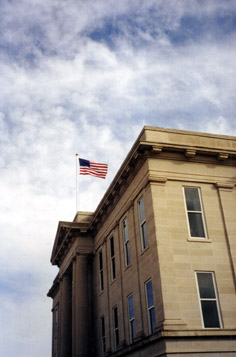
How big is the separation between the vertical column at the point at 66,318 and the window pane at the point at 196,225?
60.2 feet

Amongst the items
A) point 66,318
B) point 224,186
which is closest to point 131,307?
point 224,186

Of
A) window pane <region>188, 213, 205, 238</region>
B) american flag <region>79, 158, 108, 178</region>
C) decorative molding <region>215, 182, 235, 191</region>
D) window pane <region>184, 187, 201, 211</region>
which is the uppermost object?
american flag <region>79, 158, 108, 178</region>

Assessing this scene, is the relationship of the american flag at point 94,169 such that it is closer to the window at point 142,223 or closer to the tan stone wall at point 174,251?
the tan stone wall at point 174,251

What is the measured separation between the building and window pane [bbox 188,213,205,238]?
0.05 meters

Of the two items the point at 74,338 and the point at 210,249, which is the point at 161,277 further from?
the point at 74,338

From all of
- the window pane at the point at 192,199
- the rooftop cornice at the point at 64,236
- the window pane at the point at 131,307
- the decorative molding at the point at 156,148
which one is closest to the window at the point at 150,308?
the window pane at the point at 131,307

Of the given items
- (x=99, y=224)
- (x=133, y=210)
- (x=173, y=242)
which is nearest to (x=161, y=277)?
(x=173, y=242)

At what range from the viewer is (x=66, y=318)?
37.3 m

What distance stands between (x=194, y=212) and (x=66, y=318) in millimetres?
19368

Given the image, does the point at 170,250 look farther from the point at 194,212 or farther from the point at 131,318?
the point at 131,318

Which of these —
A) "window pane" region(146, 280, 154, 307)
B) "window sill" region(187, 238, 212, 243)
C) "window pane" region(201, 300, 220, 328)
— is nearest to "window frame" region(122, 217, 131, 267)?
"window pane" region(146, 280, 154, 307)

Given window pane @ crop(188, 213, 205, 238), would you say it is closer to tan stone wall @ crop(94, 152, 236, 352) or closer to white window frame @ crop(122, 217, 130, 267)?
tan stone wall @ crop(94, 152, 236, 352)

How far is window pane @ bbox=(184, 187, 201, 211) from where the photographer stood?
2342 cm

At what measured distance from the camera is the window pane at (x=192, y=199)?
23422 millimetres
